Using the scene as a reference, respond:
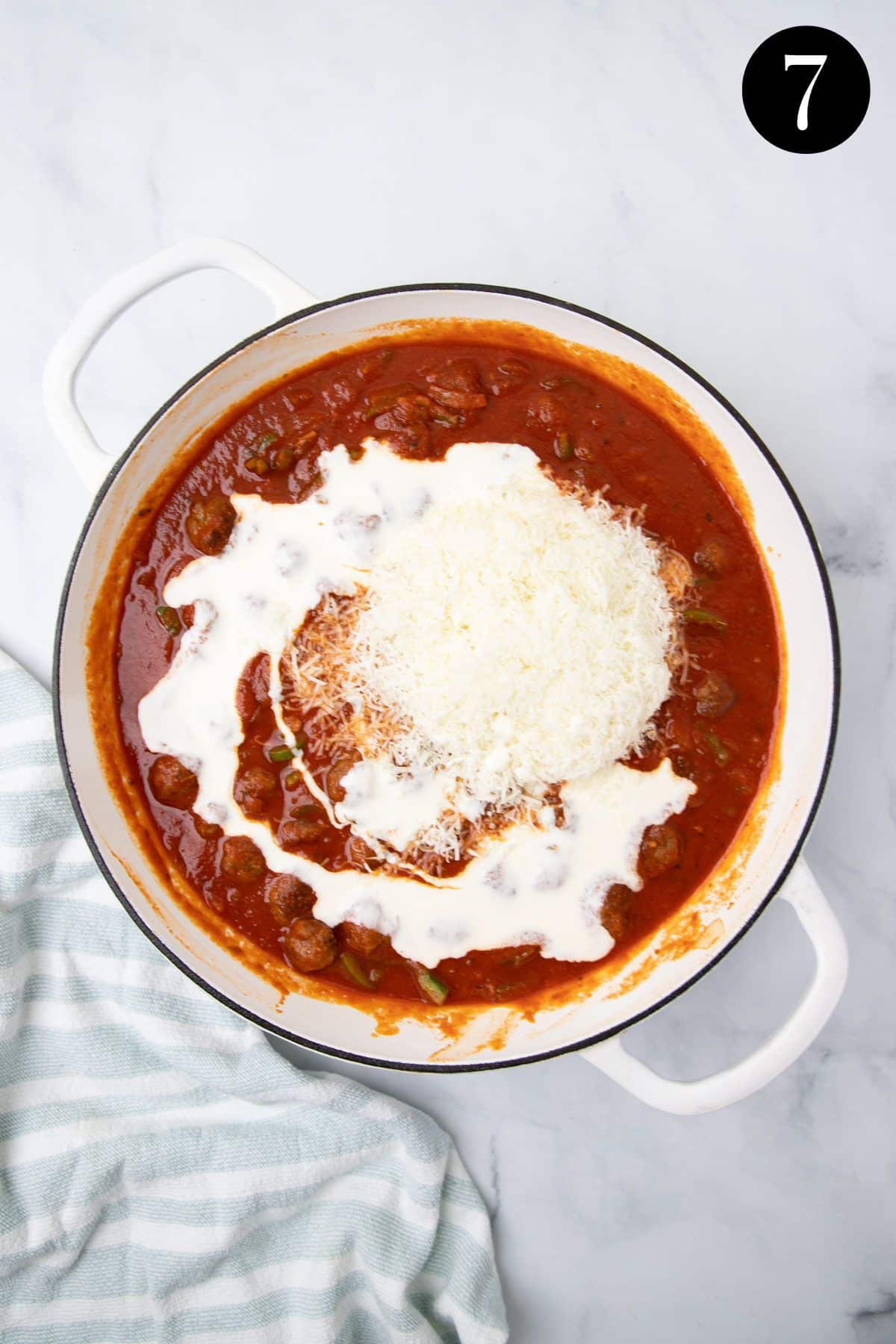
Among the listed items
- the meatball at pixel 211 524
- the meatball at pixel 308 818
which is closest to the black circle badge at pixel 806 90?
the meatball at pixel 211 524

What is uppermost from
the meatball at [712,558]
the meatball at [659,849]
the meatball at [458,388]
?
the meatball at [458,388]

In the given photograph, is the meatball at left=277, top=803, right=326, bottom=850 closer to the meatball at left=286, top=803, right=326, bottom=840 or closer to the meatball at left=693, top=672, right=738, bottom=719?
the meatball at left=286, top=803, right=326, bottom=840

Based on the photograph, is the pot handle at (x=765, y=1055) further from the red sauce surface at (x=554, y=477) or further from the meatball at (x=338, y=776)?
the meatball at (x=338, y=776)

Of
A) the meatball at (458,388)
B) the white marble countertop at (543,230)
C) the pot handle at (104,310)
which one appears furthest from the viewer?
the white marble countertop at (543,230)

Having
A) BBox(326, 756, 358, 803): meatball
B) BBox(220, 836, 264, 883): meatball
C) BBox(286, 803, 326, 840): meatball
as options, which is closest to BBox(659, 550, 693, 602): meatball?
BBox(326, 756, 358, 803): meatball

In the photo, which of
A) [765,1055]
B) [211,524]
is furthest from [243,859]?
[765,1055]
